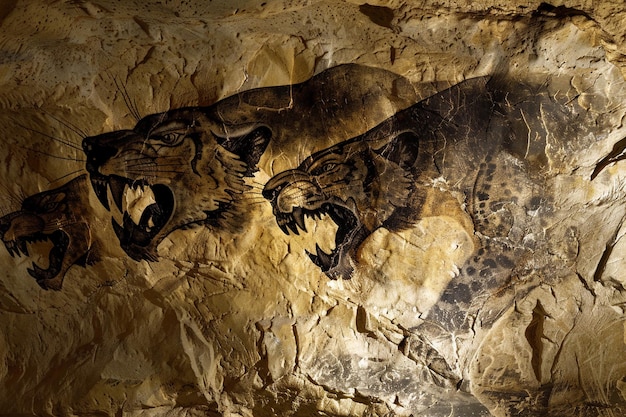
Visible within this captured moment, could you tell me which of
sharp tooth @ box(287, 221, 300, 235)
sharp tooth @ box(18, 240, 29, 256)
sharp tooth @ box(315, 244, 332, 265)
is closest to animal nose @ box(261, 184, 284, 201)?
sharp tooth @ box(287, 221, 300, 235)

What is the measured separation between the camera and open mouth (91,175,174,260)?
2115 millimetres

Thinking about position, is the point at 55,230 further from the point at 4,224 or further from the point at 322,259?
the point at 322,259

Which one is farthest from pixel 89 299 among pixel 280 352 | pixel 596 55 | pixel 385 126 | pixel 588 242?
pixel 596 55

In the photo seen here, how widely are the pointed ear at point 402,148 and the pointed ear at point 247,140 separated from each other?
1.37 ft

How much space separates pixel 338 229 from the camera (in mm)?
2084

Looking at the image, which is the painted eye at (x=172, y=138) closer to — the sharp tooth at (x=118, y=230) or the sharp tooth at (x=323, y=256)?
the sharp tooth at (x=118, y=230)

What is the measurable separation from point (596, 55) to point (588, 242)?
0.66m

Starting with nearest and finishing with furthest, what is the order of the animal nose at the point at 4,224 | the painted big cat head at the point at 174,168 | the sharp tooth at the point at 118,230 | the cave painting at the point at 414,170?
the cave painting at the point at 414,170 → the painted big cat head at the point at 174,168 → the sharp tooth at the point at 118,230 → the animal nose at the point at 4,224

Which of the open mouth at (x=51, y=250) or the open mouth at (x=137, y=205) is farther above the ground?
the open mouth at (x=137, y=205)

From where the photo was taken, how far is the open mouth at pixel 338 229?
2072 millimetres

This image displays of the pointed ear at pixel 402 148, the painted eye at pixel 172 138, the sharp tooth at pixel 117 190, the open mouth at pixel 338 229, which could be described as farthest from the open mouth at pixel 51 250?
the pointed ear at pixel 402 148

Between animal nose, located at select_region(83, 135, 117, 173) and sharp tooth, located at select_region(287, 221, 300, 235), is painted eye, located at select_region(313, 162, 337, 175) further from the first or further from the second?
animal nose, located at select_region(83, 135, 117, 173)

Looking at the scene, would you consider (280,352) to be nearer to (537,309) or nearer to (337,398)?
(337,398)

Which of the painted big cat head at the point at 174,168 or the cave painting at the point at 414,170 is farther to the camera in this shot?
the painted big cat head at the point at 174,168
